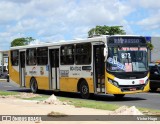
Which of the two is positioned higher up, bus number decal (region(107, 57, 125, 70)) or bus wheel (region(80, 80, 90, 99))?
bus number decal (region(107, 57, 125, 70))

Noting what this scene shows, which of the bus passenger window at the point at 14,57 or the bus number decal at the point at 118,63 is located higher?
the bus passenger window at the point at 14,57

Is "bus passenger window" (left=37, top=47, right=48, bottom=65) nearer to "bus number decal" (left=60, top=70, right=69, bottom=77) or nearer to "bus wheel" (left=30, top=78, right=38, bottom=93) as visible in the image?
"bus wheel" (left=30, top=78, right=38, bottom=93)

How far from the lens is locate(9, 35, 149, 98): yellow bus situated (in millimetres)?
19641

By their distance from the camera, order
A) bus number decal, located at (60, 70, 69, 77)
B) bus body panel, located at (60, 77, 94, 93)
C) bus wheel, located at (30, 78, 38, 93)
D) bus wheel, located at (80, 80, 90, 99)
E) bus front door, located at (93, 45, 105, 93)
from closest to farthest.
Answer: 1. bus front door, located at (93, 45, 105, 93)
2. bus wheel, located at (80, 80, 90, 99)
3. bus body panel, located at (60, 77, 94, 93)
4. bus number decal, located at (60, 70, 69, 77)
5. bus wheel, located at (30, 78, 38, 93)

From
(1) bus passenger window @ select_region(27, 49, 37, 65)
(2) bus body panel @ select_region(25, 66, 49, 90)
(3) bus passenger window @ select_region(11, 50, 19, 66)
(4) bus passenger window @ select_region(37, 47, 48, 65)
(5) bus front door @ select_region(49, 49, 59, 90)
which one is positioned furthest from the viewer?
(3) bus passenger window @ select_region(11, 50, 19, 66)

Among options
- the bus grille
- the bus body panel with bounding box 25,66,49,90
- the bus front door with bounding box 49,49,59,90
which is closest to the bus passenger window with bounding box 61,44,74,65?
the bus front door with bounding box 49,49,59,90

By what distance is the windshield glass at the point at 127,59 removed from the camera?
19562 mm

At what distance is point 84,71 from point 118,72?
7.12ft

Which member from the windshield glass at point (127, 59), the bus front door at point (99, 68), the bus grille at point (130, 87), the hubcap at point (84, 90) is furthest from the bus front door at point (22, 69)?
the bus grille at point (130, 87)

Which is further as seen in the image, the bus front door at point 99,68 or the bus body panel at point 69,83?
the bus body panel at point 69,83

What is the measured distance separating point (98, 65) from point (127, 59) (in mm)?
1423

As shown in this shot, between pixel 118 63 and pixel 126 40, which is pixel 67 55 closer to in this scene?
pixel 126 40

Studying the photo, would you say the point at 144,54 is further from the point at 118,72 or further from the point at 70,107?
the point at 70,107

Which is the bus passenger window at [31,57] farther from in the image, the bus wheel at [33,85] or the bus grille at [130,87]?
the bus grille at [130,87]
